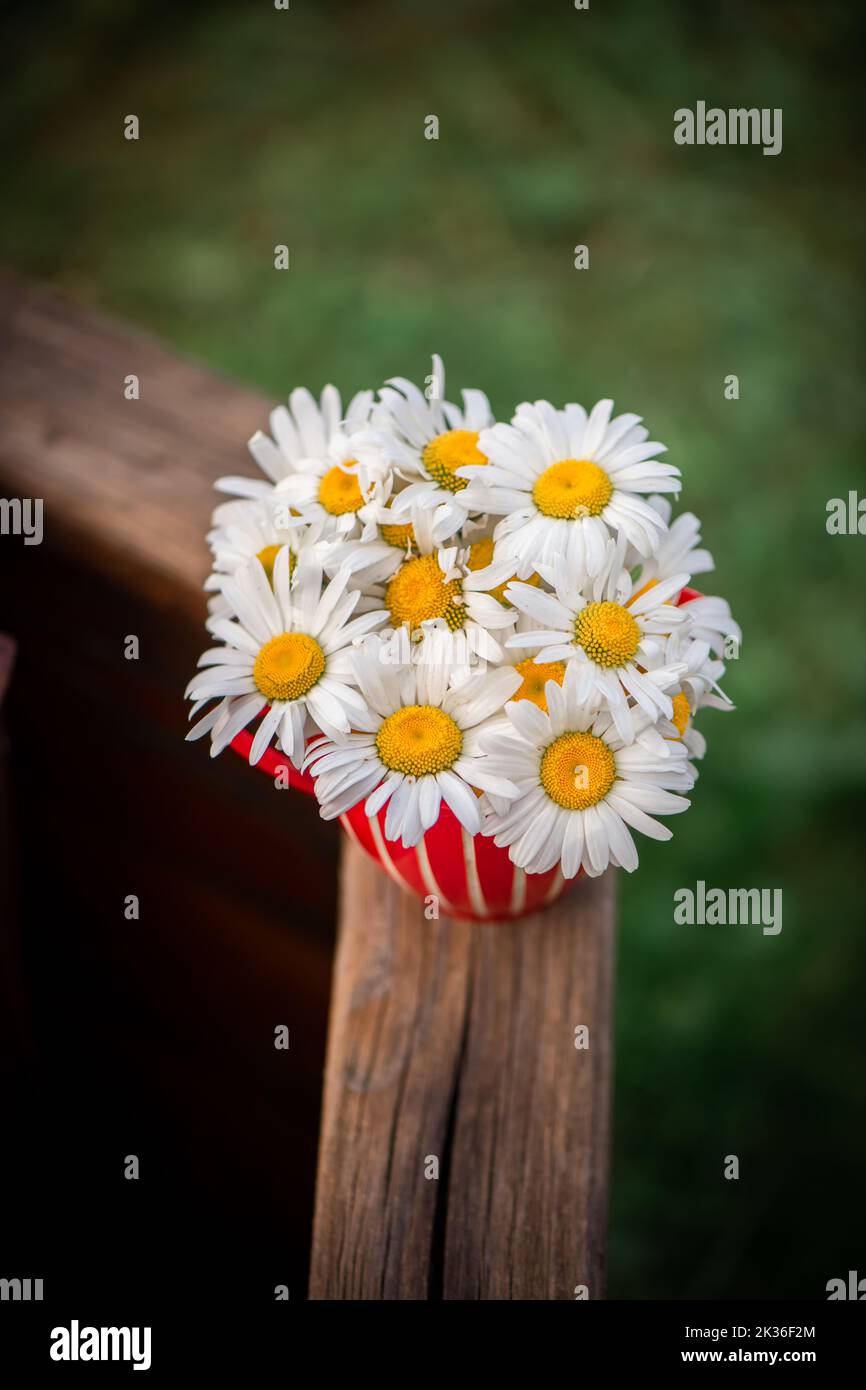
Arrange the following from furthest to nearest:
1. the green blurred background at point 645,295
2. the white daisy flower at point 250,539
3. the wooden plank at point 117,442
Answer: the green blurred background at point 645,295 < the wooden plank at point 117,442 < the white daisy flower at point 250,539

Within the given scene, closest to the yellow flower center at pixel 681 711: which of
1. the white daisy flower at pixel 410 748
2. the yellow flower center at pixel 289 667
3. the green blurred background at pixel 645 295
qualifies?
the white daisy flower at pixel 410 748

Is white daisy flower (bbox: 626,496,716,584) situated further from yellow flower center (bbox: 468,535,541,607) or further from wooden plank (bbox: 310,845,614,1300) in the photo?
wooden plank (bbox: 310,845,614,1300)

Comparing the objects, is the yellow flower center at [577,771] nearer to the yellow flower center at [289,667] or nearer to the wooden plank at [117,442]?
the yellow flower center at [289,667]

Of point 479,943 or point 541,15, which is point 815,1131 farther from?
point 541,15

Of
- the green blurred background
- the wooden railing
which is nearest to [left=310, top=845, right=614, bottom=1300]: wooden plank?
the wooden railing

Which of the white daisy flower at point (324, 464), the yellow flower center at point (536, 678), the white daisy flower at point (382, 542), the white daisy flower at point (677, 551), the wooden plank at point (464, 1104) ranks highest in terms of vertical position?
the white daisy flower at point (324, 464)
